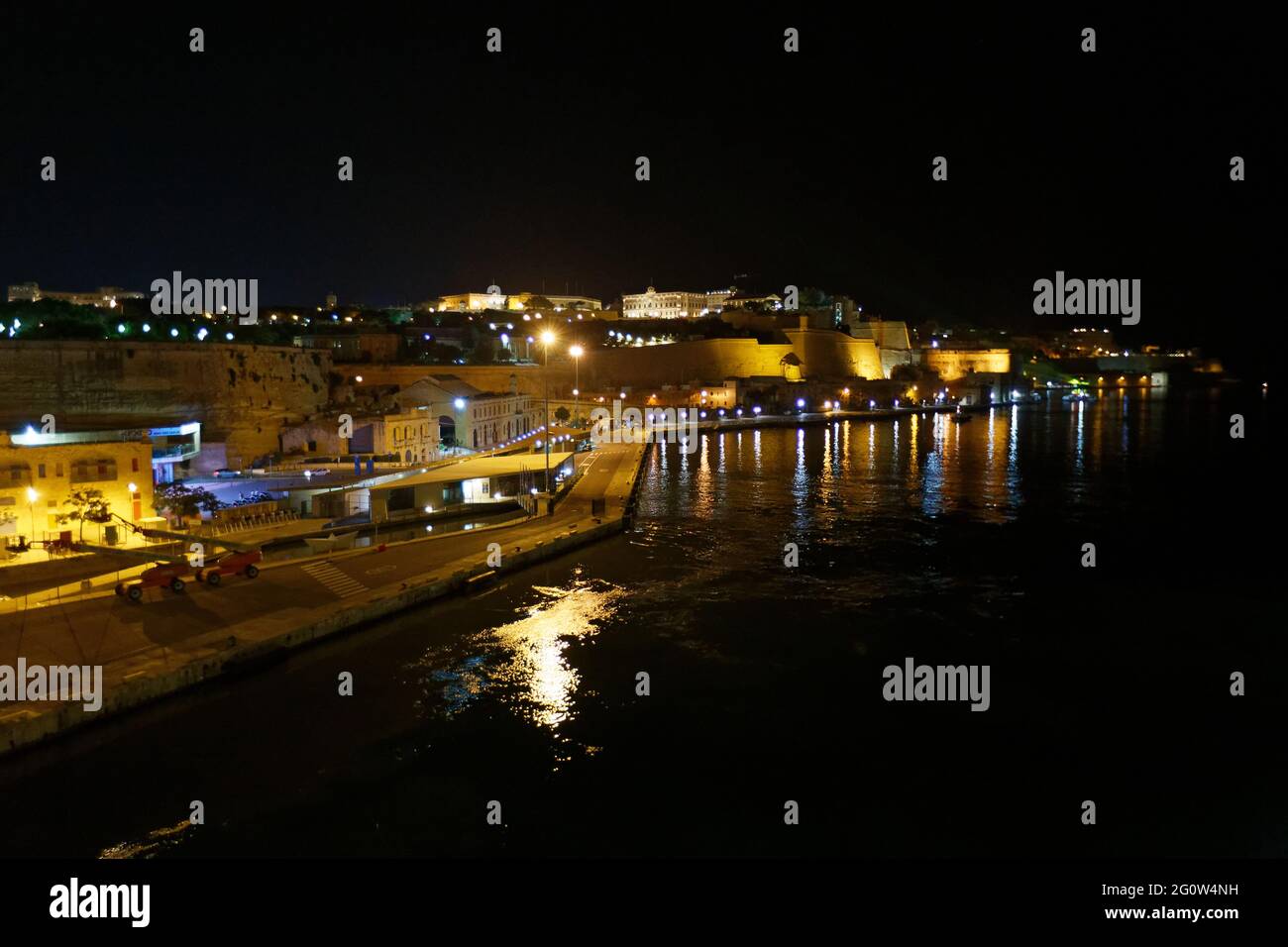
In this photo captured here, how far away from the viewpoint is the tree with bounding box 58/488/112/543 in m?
13.4

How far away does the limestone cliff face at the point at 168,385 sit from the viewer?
22.2 m

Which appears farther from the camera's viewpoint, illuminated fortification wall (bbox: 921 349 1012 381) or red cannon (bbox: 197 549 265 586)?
illuminated fortification wall (bbox: 921 349 1012 381)

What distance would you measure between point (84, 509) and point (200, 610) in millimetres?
4361

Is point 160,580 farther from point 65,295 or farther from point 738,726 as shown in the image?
point 65,295

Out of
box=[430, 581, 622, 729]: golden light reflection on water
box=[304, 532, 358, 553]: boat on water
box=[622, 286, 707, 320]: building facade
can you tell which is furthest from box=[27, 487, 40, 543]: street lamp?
box=[622, 286, 707, 320]: building facade

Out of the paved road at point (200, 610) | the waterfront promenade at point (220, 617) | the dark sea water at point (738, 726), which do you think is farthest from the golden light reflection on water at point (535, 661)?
the paved road at point (200, 610)

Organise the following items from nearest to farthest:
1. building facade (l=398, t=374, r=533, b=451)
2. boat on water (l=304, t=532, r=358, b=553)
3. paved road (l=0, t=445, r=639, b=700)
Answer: paved road (l=0, t=445, r=639, b=700) → boat on water (l=304, t=532, r=358, b=553) → building facade (l=398, t=374, r=533, b=451)

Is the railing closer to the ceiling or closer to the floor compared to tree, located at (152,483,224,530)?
closer to the floor

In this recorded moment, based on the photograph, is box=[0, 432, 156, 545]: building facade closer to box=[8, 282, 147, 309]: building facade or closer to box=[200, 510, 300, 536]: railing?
box=[200, 510, 300, 536]: railing

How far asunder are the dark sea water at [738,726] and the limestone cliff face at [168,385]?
1256 centimetres

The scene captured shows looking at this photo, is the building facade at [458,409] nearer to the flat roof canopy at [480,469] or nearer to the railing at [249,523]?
the flat roof canopy at [480,469]

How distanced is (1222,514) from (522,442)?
761 inches

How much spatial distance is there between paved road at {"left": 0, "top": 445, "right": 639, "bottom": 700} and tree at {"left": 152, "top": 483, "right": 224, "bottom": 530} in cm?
261
